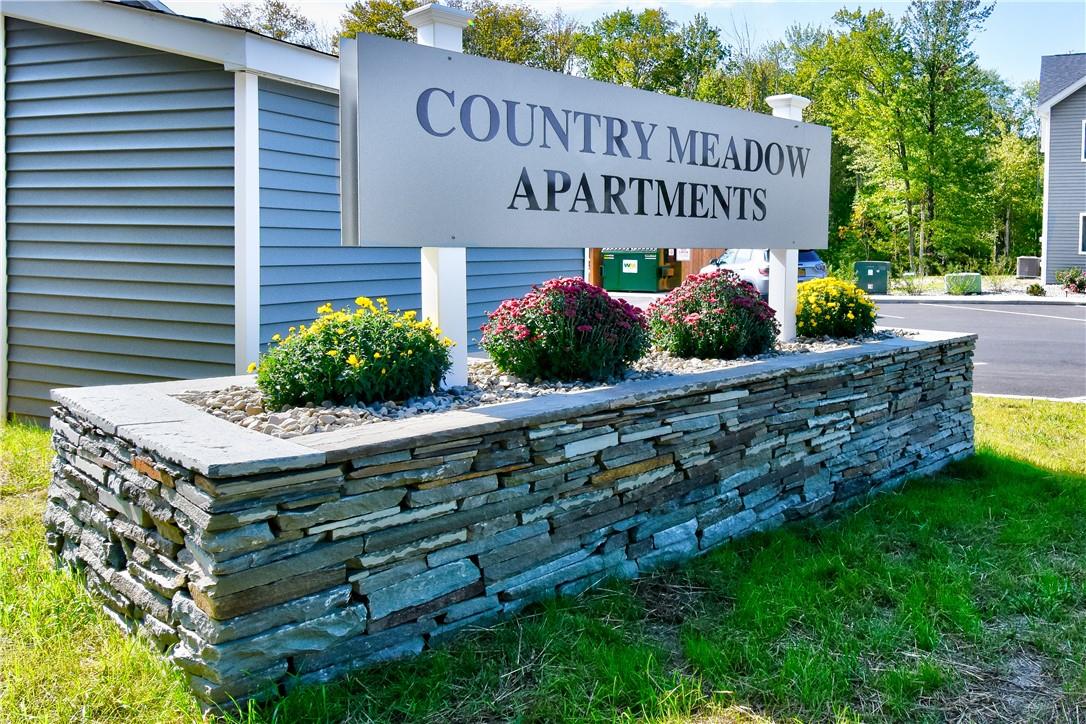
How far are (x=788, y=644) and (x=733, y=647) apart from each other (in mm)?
206

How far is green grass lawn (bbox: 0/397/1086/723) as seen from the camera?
2783 millimetres

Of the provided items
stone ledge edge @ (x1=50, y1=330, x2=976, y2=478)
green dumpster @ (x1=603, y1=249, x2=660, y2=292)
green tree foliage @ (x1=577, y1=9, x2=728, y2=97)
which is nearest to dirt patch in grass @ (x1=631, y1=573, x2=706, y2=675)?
stone ledge edge @ (x1=50, y1=330, x2=976, y2=478)

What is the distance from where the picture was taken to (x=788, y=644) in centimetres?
321

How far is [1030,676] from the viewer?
10.1 ft

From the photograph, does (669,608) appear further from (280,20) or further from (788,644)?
(280,20)

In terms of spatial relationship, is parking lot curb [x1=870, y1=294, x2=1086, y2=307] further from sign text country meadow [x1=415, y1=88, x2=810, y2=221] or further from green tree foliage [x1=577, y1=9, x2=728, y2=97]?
sign text country meadow [x1=415, y1=88, x2=810, y2=221]

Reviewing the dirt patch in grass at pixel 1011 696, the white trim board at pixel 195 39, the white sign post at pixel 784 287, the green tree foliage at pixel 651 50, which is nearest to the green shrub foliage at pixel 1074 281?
the green tree foliage at pixel 651 50

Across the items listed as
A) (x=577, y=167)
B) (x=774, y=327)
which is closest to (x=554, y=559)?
(x=577, y=167)

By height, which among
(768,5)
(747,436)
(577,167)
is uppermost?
(768,5)

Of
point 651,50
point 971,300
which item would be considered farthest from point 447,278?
point 651,50

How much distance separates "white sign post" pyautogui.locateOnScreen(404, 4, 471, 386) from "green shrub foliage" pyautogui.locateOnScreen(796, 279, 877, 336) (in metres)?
2.79

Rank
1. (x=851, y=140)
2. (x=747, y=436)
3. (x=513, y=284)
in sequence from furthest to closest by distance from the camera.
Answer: (x=851, y=140) → (x=513, y=284) → (x=747, y=436)

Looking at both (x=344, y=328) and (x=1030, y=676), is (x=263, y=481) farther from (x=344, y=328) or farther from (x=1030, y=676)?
(x=1030, y=676)

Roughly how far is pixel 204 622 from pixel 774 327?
3765 millimetres
